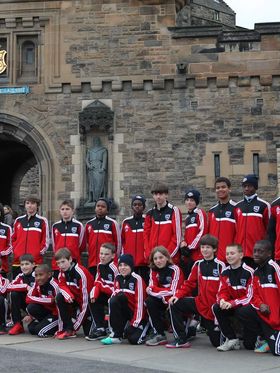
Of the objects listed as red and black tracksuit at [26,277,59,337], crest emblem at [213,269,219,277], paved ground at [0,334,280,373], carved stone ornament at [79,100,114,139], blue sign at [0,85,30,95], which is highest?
blue sign at [0,85,30,95]

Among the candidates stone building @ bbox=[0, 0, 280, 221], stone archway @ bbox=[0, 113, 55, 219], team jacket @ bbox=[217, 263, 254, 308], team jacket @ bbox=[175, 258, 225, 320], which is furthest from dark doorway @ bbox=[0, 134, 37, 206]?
team jacket @ bbox=[217, 263, 254, 308]

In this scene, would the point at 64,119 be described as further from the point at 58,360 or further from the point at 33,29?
the point at 58,360

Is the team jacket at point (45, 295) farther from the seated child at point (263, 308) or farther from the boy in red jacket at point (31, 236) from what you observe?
the seated child at point (263, 308)

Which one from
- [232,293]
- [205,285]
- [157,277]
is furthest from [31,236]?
[232,293]

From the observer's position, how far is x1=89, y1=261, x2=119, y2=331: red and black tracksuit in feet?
25.5

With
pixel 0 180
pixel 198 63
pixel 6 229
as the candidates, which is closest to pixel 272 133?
pixel 198 63

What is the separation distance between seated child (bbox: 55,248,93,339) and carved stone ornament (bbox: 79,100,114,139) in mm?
7107

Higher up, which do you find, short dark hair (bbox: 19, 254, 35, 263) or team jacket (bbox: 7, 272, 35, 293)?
short dark hair (bbox: 19, 254, 35, 263)

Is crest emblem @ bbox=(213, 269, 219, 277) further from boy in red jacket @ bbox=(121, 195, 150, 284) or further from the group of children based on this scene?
boy in red jacket @ bbox=(121, 195, 150, 284)

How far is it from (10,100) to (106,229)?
7372mm

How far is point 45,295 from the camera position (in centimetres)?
809

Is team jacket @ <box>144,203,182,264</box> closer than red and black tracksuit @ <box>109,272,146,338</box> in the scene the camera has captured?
No

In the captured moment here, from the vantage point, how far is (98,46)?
15.2 meters

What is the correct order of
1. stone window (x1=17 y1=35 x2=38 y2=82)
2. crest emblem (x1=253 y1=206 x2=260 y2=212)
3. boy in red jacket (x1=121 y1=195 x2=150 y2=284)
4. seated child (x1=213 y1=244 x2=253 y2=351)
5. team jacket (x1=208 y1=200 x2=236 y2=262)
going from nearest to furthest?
1. seated child (x1=213 y1=244 x2=253 y2=351)
2. crest emblem (x1=253 y1=206 x2=260 y2=212)
3. team jacket (x1=208 y1=200 x2=236 y2=262)
4. boy in red jacket (x1=121 y1=195 x2=150 y2=284)
5. stone window (x1=17 y1=35 x2=38 y2=82)
